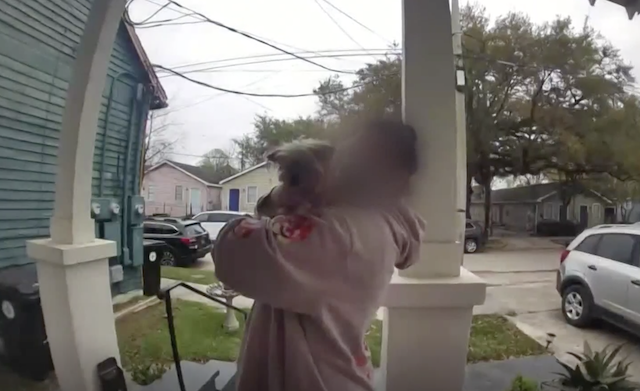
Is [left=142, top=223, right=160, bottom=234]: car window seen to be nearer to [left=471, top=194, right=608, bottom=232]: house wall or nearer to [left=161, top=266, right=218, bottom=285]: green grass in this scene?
[left=161, top=266, right=218, bottom=285]: green grass

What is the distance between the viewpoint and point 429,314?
123 cm

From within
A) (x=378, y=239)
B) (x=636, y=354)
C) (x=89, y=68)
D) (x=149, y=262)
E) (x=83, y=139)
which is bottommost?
(x=636, y=354)

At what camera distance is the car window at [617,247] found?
1.59 m

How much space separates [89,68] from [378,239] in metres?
1.36

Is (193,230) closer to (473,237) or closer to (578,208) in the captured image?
(473,237)

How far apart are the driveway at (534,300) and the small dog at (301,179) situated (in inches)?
38.0

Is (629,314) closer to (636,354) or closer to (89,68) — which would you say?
(636,354)

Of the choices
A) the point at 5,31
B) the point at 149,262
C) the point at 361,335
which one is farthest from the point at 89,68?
the point at 361,335

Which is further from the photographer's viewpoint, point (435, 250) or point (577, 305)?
point (577, 305)

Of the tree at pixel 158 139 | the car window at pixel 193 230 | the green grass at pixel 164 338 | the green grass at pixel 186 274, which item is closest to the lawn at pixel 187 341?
Result: the green grass at pixel 164 338

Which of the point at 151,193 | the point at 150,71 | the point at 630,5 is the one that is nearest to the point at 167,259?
the point at 151,193

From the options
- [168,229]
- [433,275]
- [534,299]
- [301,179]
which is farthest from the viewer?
[168,229]

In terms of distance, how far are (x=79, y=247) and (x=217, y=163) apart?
56 centimetres

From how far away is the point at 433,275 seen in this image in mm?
1255
